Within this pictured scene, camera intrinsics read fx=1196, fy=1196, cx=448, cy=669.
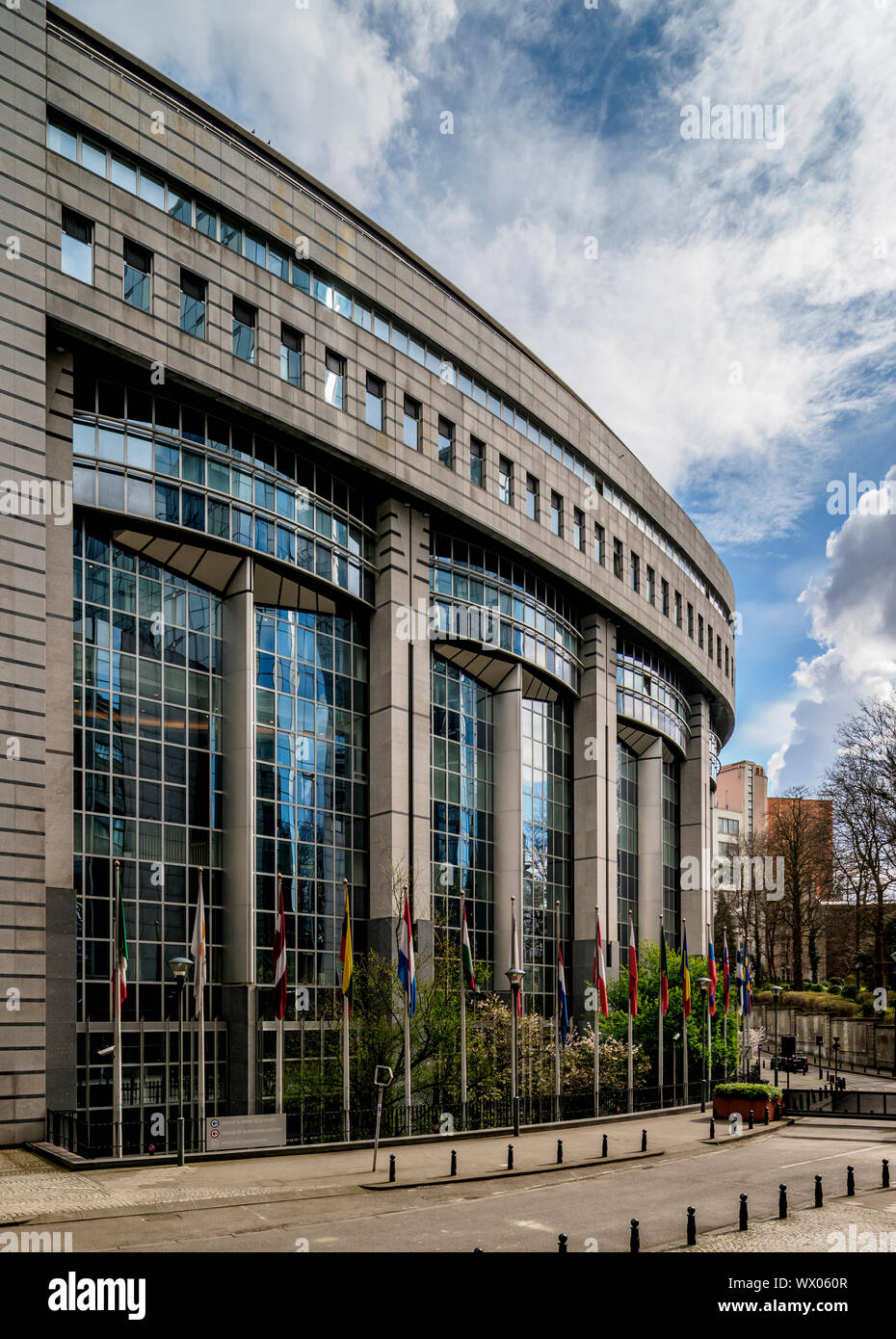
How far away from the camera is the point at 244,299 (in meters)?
41.2

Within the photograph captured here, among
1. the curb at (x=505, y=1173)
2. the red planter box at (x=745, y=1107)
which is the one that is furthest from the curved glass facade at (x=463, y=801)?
the curb at (x=505, y=1173)

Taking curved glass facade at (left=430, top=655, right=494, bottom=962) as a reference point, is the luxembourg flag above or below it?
below

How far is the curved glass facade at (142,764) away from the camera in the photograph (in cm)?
3619

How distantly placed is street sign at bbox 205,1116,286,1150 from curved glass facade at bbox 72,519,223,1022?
9.11m

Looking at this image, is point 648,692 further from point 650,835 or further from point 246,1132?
point 246,1132

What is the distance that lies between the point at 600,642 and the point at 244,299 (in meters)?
27.6

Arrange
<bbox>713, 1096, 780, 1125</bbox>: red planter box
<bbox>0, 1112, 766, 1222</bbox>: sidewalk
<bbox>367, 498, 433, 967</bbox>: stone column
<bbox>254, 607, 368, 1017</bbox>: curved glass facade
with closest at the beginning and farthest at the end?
<bbox>0, 1112, 766, 1222</bbox>: sidewalk < <bbox>713, 1096, 780, 1125</bbox>: red planter box < <bbox>254, 607, 368, 1017</bbox>: curved glass facade < <bbox>367, 498, 433, 967</bbox>: stone column

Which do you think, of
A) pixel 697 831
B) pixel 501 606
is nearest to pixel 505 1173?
pixel 501 606

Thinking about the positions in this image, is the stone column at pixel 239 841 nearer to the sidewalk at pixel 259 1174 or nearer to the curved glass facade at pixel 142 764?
the curved glass facade at pixel 142 764

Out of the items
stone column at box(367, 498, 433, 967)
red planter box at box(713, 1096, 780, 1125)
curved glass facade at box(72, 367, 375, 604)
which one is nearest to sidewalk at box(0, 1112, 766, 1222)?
red planter box at box(713, 1096, 780, 1125)

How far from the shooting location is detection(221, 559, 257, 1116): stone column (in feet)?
128

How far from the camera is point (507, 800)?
54375 millimetres

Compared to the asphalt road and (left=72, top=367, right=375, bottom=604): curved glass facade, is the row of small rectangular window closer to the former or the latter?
(left=72, top=367, right=375, bottom=604): curved glass facade
